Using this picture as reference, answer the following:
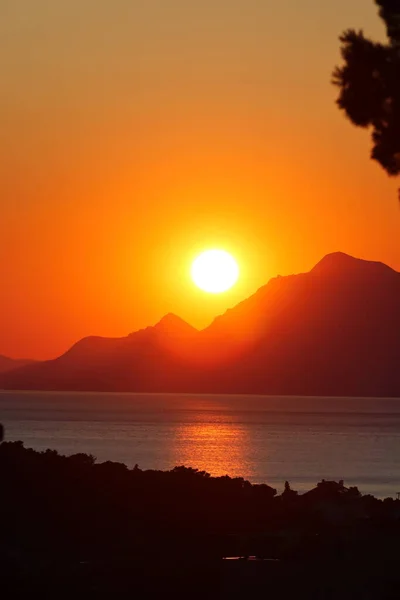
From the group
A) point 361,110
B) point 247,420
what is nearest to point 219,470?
point 361,110

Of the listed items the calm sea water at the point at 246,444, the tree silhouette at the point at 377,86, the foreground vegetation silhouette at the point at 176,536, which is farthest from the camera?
the calm sea water at the point at 246,444

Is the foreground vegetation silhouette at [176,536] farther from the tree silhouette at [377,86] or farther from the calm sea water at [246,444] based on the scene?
the calm sea water at [246,444]

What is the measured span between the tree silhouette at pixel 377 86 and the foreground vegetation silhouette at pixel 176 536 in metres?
5.83

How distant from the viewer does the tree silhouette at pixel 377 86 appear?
558 inches

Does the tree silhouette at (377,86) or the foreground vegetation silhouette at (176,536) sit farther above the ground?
the tree silhouette at (377,86)

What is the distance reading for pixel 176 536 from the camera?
19.6 m

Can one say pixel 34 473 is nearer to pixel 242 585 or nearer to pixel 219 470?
pixel 242 585

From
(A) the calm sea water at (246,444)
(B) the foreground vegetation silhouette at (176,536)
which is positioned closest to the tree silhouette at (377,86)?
(B) the foreground vegetation silhouette at (176,536)

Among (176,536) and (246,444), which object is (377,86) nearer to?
(176,536)

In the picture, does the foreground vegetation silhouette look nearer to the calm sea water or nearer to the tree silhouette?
the tree silhouette

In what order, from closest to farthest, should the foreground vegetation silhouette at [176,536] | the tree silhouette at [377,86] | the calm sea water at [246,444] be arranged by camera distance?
1. the tree silhouette at [377,86]
2. the foreground vegetation silhouette at [176,536]
3. the calm sea water at [246,444]

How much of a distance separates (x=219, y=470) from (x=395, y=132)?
6631cm

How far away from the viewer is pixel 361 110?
14633 millimetres

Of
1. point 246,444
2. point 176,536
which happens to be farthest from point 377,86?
point 246,444
